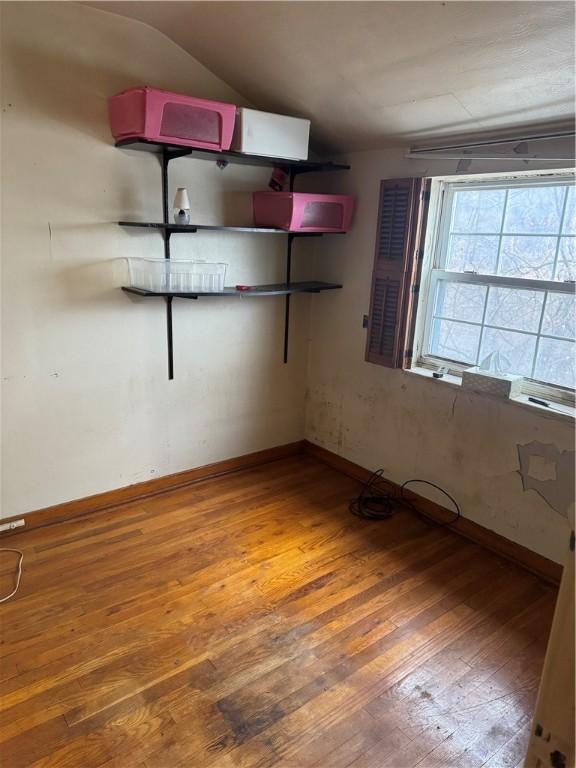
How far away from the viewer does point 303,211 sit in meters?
2.93

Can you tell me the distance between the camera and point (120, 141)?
249cm

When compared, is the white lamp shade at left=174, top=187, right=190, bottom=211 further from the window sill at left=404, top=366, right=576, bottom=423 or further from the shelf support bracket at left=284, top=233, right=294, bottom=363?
the window sill at left=404, top=366, right=576, bottom=423

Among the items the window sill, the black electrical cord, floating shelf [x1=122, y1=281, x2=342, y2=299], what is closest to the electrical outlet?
floating shelf [x1=122, y1=281, x2=342, y2=299]

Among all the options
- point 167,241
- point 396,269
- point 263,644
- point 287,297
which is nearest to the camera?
point 263,644

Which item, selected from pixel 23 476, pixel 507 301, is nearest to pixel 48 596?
pixel 23 476

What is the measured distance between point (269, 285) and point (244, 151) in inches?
33.7

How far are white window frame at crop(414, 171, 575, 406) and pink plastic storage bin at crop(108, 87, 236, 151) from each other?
1141 millimetres

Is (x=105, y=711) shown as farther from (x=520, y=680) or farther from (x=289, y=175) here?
(x=289, y=175)

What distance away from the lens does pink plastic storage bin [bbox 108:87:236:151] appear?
2.29 meters

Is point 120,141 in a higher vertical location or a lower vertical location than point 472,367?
higher

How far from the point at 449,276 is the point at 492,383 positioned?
643 mm

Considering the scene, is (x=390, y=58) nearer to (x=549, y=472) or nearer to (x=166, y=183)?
(x=166, y=183)

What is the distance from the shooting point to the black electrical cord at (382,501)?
2949 millimetres

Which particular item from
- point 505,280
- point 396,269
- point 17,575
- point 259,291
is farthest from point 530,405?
point 17,575
